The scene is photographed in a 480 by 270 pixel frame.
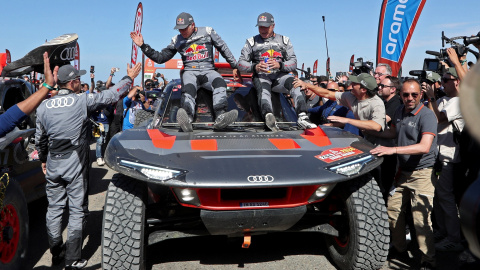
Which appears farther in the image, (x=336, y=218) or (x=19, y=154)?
(x=19, y=154)

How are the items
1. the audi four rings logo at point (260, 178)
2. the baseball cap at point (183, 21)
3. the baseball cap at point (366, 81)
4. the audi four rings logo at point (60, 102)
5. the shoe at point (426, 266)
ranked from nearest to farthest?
the audi four rings logo at point (260, 178), the shoe at point (426, 266), the audi four rings logo at point (60, 102), the baseball cap at point (366, 81), the baseball cap at point (183, 21)

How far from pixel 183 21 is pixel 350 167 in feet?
9.99

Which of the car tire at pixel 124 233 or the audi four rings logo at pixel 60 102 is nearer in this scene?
the car tire at pixel 124 233

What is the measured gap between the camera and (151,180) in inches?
124

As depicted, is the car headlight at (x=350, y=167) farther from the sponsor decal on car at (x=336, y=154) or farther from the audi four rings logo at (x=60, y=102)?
the audi four rings logo at (x=60, y=102)

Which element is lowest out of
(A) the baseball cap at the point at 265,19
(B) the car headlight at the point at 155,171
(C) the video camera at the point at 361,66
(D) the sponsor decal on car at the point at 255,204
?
(D) the sponsor decal on car at the point at 255,204

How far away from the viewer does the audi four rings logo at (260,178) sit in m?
3.17

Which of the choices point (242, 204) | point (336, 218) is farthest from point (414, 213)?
point (242, 204)

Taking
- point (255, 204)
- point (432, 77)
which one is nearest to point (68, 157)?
point (255, 204)

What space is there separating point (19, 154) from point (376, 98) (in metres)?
3.79

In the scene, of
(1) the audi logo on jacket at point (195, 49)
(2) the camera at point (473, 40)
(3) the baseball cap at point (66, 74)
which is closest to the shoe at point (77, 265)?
(3) the baseball cap at point (66, 74)

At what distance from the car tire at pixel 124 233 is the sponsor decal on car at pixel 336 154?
1495 mm

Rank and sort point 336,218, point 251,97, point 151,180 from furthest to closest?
point 251,97
point 336,218
point 151,180

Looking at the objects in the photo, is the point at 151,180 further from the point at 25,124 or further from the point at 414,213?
the point at 25,124
